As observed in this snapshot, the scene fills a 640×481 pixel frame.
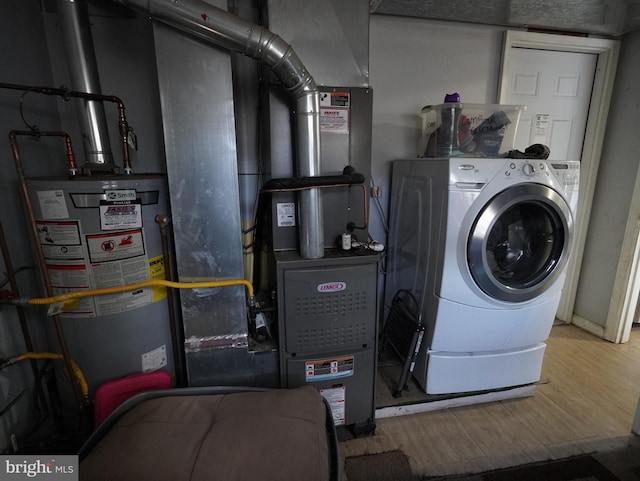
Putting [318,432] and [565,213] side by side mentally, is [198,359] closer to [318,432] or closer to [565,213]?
[318,432]

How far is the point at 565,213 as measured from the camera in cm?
150

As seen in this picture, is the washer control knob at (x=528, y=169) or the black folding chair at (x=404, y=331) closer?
the washer control knob at (x=528, y=169)

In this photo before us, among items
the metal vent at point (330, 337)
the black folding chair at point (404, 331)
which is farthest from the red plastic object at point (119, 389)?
the black folding chair at point (404, 331)

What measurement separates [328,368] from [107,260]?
99cm

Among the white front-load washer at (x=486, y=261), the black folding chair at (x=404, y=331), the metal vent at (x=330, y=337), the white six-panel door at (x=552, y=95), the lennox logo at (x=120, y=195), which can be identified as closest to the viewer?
the lennox logo at (x=120, y=195)

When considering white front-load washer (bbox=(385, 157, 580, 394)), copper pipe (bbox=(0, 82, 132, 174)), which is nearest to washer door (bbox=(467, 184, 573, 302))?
white front-load washer (bbox=(385, 157, 580, 394))

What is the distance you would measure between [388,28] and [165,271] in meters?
1.88

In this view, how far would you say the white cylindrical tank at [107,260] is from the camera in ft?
3.53

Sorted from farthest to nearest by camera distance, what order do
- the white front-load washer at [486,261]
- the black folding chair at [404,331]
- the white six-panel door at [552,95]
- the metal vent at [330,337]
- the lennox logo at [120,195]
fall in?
the white six-panel door at [552,95]
the black folding chair at [404,331]
the white front-load washer at [486,261]
the metal vent at [330,337]
the lennox logo at [120,195]

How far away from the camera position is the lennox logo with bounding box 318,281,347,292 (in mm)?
1268

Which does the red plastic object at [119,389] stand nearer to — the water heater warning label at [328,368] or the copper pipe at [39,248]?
the copper pipe at [39,248]

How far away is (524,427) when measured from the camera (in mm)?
1525

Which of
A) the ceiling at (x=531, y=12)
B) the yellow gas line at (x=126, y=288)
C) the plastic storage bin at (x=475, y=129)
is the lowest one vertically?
the yellow gas line at (x=126, y=288)

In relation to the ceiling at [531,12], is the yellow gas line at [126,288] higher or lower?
lower
